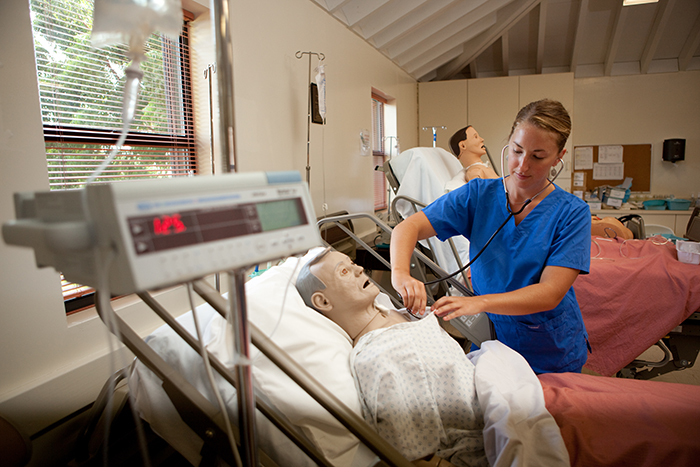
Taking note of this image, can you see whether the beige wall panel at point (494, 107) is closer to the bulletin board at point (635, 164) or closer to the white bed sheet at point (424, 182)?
the bulletin board at point (635, 164)

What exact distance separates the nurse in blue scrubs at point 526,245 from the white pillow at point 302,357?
28cm

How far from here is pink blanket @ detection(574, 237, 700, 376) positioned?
6.63 feet

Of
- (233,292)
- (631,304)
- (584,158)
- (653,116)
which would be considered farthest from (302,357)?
(653,116)

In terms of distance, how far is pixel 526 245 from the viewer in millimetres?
1398

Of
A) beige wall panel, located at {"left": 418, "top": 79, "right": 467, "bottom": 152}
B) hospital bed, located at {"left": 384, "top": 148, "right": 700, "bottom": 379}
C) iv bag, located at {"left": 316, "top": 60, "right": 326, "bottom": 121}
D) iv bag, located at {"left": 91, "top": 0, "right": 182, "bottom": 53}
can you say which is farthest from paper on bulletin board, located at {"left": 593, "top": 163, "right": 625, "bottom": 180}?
iv bag, located at {"left": 91, "top": 0, "right": 182, "bottom": 53}

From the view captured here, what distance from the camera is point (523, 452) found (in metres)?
0.94

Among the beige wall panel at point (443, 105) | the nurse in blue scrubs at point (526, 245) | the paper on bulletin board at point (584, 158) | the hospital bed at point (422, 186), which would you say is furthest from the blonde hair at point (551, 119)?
the paper on bulletin board at point (584, 158)

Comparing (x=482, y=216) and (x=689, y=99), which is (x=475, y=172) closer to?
(x=482, y=216)

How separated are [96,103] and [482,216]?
1509 millimetres

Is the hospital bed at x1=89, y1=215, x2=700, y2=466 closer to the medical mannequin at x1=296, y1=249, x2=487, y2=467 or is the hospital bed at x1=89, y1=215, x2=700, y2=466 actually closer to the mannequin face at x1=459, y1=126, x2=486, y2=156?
the medical mannequin at x1=296, y1=249, x2=487, y2=467

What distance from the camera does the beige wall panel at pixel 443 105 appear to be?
5.91 meters

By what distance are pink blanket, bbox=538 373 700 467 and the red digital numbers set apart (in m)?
0.99

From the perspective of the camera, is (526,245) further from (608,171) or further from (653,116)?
(653,116)

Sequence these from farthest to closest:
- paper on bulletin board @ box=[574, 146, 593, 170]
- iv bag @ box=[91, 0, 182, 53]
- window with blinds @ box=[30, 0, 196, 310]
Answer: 1. paper on bulletin board @ box=[574, 146, 593, 170]
2. window with blinds @ box=[30, 0, 196, 310]
3. iv bag @ box=[91, 0, 182, 53]
